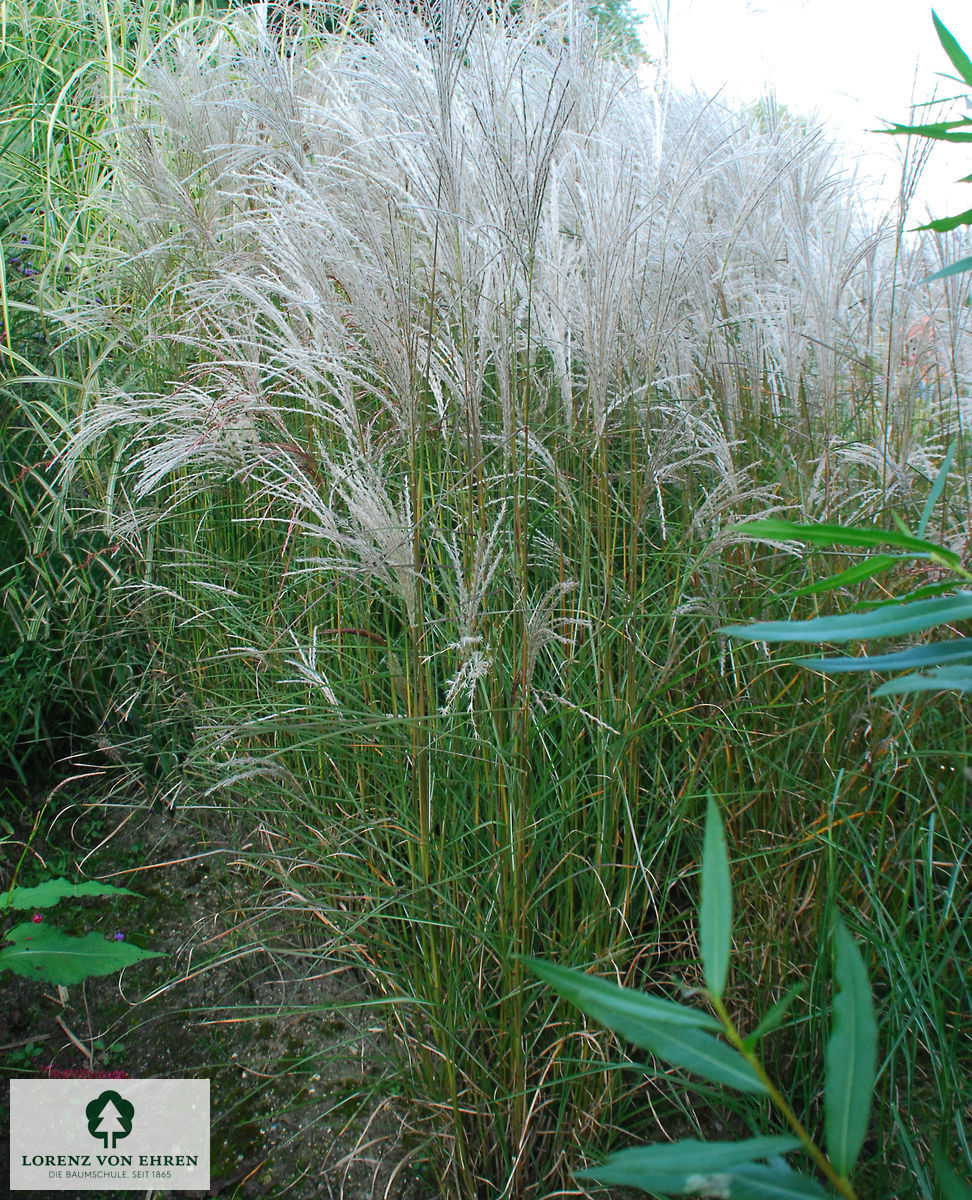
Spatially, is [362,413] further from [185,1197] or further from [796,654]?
[185,1197]

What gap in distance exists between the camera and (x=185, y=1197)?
1.33 meters

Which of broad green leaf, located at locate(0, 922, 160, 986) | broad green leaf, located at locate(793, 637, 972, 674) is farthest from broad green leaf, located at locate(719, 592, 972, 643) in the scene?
broad green leaf, located at locate(0, 922, 160, 986)

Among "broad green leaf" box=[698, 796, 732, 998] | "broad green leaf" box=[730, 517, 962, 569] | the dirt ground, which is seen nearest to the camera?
"broad green leaf" box=[698, 796, 732, 998]

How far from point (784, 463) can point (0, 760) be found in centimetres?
218

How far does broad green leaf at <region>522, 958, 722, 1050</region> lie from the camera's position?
14.9 inches

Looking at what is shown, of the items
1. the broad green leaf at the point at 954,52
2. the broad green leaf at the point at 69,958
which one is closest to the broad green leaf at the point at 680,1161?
the broad green leaf at the point at 954,52

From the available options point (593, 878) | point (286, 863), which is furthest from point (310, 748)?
point (593, 878)

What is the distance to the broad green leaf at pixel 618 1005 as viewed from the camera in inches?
14.9

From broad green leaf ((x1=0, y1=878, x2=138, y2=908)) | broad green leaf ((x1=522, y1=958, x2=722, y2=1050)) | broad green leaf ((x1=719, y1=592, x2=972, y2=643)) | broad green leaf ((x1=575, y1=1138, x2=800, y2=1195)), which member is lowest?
broad green leaf ((x1=0, y1=878, x2=138, y2=908))

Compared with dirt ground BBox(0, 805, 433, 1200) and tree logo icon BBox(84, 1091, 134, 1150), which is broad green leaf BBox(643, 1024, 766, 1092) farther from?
tree logo icon BBox(84, 1091, 134, 1150)

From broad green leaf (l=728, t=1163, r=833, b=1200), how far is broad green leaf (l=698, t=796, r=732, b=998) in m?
0.09

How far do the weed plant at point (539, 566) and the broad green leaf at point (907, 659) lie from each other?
63cm

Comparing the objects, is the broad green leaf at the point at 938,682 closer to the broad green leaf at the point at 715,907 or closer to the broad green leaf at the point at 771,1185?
the broad green leaf at the point at 715,907

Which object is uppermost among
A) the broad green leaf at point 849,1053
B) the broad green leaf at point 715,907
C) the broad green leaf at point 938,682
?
the broad green leaf at point 938,682
